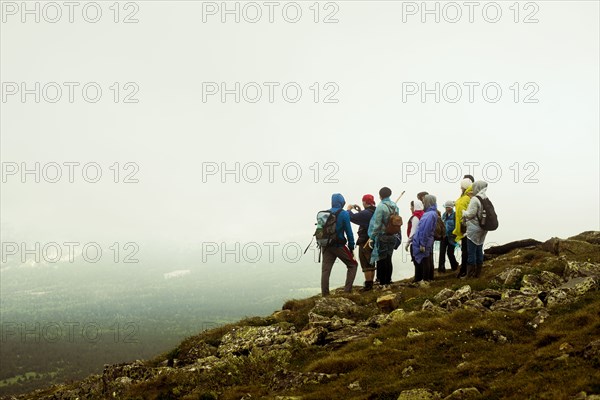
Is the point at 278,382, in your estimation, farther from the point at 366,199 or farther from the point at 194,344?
the point at 366,199

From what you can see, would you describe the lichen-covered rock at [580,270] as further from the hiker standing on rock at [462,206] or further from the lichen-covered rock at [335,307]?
the lichen-covered rock at [335,307]

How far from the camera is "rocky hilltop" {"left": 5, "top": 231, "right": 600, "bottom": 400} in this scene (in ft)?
35.1

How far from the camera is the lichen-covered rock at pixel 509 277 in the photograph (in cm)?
1869

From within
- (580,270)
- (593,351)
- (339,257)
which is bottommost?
(593,351)

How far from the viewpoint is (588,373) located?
31.0 feet

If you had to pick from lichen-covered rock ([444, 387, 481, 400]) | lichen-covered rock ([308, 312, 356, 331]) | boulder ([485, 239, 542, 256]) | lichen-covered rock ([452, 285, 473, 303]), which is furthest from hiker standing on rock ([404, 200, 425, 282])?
lichen-covered rock ([444, 387, 481, 400])

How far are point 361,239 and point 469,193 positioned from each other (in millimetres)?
5591

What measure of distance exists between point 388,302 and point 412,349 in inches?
206

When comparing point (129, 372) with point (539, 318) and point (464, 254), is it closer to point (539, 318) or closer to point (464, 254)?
point (539, 318)

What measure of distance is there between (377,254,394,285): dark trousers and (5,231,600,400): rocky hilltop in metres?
1.45

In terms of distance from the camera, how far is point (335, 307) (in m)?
19.5

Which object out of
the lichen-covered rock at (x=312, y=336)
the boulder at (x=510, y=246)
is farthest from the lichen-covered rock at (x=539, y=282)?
the boulder at (x=510, y=246)

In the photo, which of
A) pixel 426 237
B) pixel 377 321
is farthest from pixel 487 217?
pixel 377 321

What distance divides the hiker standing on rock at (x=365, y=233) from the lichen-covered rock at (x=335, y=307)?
3.01 metres
